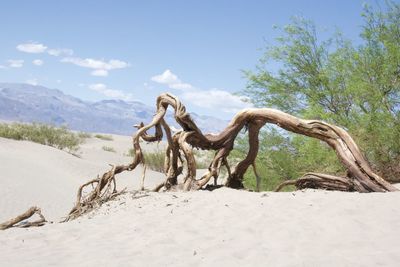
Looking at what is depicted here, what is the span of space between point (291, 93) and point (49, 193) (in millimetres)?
8168

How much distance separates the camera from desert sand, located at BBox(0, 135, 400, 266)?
429cm

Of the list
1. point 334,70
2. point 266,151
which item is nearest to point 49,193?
point 266,151

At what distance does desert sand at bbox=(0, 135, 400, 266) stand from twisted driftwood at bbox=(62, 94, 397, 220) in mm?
736

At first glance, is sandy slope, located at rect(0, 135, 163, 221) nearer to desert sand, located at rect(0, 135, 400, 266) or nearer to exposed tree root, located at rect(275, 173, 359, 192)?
desert sand, located at rect(0, 135, 400, 266)

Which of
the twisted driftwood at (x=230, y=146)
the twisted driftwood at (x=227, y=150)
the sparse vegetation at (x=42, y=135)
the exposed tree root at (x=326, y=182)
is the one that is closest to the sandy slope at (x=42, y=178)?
the sparse vegetation at (x=42, y=135)

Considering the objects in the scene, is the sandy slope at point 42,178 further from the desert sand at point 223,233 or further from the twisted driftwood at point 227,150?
the desert sand at point 223,233

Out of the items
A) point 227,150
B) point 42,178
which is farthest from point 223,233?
point 42,178

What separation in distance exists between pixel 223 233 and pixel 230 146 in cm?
340

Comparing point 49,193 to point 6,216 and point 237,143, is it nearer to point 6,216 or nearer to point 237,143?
point 6,216

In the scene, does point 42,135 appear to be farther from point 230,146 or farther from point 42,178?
point 230,146

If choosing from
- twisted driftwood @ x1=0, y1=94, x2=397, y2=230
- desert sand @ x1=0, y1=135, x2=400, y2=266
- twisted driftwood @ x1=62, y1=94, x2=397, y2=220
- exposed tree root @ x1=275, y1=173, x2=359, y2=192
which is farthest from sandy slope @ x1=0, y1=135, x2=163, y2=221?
exposed tree root @ x1=275, y1=173, x2=359, y2=192

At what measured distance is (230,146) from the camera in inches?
327

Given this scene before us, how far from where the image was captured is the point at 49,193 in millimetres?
15195

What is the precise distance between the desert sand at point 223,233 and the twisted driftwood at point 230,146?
0.74m
